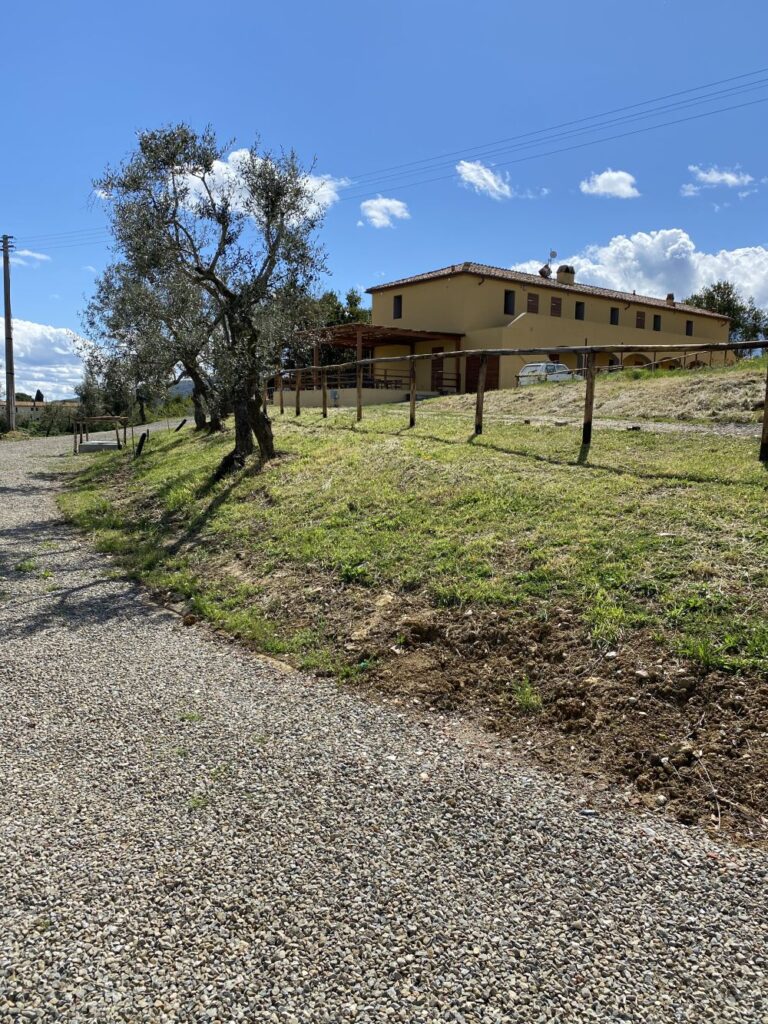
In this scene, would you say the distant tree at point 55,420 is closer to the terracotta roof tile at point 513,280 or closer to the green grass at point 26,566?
the terracotta roof tile at point 513,280

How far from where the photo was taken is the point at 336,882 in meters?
3.06

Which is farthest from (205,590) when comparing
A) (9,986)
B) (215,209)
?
(215,209)

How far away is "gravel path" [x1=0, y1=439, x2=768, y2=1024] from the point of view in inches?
98.4

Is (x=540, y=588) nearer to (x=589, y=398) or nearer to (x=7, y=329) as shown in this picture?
(x=589, y=398)

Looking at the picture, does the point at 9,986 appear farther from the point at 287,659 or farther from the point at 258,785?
the point at 287,659

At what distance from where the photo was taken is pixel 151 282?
48.8 ft

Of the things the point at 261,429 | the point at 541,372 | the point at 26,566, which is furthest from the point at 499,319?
the point at 26,566

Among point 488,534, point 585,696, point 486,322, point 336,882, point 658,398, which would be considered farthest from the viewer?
point 486,322

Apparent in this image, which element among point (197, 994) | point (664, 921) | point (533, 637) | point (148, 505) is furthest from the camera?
point (148, 505)

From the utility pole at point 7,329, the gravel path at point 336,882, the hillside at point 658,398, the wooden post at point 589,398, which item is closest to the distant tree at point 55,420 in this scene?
the utility pole at point 7,329

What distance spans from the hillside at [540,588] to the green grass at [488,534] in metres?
0.03

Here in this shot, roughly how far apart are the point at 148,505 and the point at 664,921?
1209 cm

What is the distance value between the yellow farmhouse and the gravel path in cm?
2747

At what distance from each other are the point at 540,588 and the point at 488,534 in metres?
1.34
